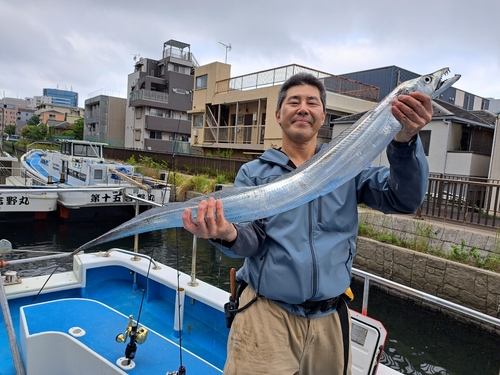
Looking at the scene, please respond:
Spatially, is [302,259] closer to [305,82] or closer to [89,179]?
[305,82]

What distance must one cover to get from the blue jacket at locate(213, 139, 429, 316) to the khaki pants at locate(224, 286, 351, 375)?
0.08 meters

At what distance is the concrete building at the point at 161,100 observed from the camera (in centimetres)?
4031

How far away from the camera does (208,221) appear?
1.48 meters

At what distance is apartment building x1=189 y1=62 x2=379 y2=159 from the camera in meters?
20.9

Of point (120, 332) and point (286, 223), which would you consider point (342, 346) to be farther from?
point (120, 332)

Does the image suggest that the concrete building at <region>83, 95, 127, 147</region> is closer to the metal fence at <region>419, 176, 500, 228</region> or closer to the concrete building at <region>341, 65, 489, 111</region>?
the concrete building at <region>341, 65, 489, 111</region>

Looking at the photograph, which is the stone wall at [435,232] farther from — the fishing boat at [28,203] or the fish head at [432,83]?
the fishing boat at [28,203]

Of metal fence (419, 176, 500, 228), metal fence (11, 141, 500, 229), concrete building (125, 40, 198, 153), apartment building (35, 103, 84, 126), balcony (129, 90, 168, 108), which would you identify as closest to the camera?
metal fence (419, 176, 500, 228)

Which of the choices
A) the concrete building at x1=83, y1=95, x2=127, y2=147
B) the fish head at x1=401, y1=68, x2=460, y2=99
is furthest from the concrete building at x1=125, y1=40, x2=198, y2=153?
the fish head at x1=401, y1=68, x2=460, y2=99

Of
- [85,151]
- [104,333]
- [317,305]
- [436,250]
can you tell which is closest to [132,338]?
[104,333]

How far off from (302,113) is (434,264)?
286 inches

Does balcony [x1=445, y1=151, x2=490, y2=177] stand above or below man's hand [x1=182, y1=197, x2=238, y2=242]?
above

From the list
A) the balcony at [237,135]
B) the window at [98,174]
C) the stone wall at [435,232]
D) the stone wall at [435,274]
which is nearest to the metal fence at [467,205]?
the stone wall at [435,232]

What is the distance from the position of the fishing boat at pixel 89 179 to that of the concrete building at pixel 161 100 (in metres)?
22.0
